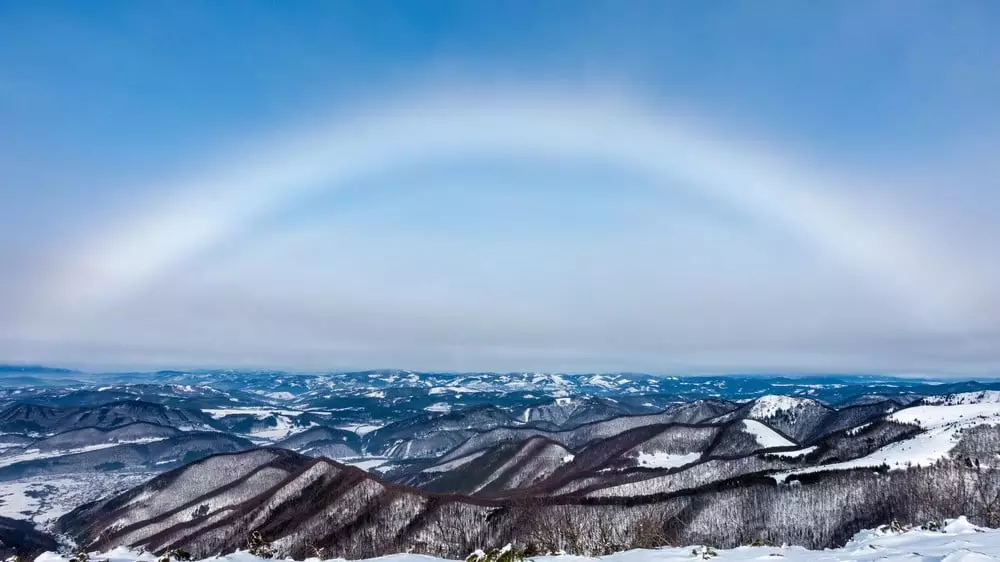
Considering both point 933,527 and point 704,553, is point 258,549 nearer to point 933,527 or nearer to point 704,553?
point 704,553

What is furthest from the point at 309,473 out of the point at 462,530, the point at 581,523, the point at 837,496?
the point at 837,496

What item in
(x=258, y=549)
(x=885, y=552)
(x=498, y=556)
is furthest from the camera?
(x=258, y=549)

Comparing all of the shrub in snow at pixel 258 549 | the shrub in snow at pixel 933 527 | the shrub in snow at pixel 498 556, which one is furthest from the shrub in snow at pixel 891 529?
the shrub in snow at pixel 258 549

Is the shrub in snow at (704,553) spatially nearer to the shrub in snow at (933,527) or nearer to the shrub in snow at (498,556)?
the shrub in snow at (498,556)

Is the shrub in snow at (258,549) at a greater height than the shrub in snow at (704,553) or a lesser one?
lesser

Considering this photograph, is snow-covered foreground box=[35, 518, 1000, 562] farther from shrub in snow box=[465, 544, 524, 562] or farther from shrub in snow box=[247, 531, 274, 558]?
shrub in snow box=[247, 531, 274, 558]

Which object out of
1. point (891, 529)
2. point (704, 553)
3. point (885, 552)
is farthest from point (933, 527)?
point (704, 553)

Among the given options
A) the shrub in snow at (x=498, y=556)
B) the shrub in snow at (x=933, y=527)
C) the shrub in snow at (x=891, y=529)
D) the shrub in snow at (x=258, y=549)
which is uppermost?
the shrub in snow at (x=498, y=556)

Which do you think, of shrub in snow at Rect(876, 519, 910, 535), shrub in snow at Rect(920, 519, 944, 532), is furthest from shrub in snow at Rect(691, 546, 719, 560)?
shrub in snow at Rect(920, 519, 944, 532)
